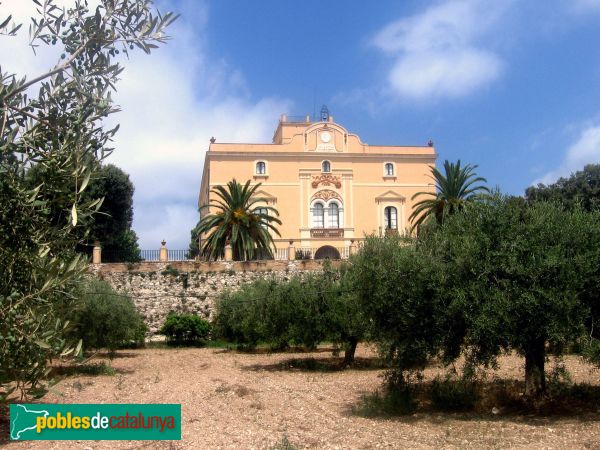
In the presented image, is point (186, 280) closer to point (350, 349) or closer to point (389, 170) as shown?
point (350, 349)

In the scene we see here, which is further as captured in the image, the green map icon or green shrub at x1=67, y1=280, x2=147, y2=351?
green shrub at x1=67, y1=280, x2=147, y2=351

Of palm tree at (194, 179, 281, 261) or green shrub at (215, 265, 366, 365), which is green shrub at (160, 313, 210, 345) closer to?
palm tree at (194, 179, 281, 261)

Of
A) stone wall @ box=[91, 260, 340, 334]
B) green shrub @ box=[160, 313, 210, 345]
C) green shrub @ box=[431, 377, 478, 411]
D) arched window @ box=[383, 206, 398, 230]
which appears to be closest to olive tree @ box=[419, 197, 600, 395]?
green shrub @ box=[431, 377, 478, 411]

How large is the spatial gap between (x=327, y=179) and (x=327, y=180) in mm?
70

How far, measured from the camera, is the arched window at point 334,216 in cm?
4269

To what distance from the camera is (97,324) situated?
20.3 m

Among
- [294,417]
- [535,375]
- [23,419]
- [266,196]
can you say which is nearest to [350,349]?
[294,417]

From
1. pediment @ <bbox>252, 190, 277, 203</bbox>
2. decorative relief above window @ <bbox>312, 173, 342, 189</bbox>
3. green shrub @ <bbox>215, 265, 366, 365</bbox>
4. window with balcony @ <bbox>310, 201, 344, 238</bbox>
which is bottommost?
green shrub @ <bbox>215, 265, 366, 365</bbox>

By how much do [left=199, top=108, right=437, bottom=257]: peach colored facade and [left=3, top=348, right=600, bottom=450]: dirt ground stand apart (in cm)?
2344

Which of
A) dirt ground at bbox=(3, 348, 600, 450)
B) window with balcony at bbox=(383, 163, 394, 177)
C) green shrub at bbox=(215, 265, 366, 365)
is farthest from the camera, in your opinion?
window with balcony at bbox=(383, 163, 394, 177)

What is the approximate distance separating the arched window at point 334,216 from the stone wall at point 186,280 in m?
11.6

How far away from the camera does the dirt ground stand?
8648mm

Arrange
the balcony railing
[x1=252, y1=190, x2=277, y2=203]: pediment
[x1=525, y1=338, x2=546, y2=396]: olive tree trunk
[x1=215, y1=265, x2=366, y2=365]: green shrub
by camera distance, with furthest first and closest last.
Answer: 1. [x1=252, y1=190, x2=277, y2=203]: pediment
2. the balcony railing
3. [x1=215, y1=265, x2=366, y2=365]: green shrub
4. [x1=525, y1=338, x2=546, y2=396]: olive tree trunk

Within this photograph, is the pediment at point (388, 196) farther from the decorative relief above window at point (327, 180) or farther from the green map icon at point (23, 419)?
the green map icon at point (23, 419)
